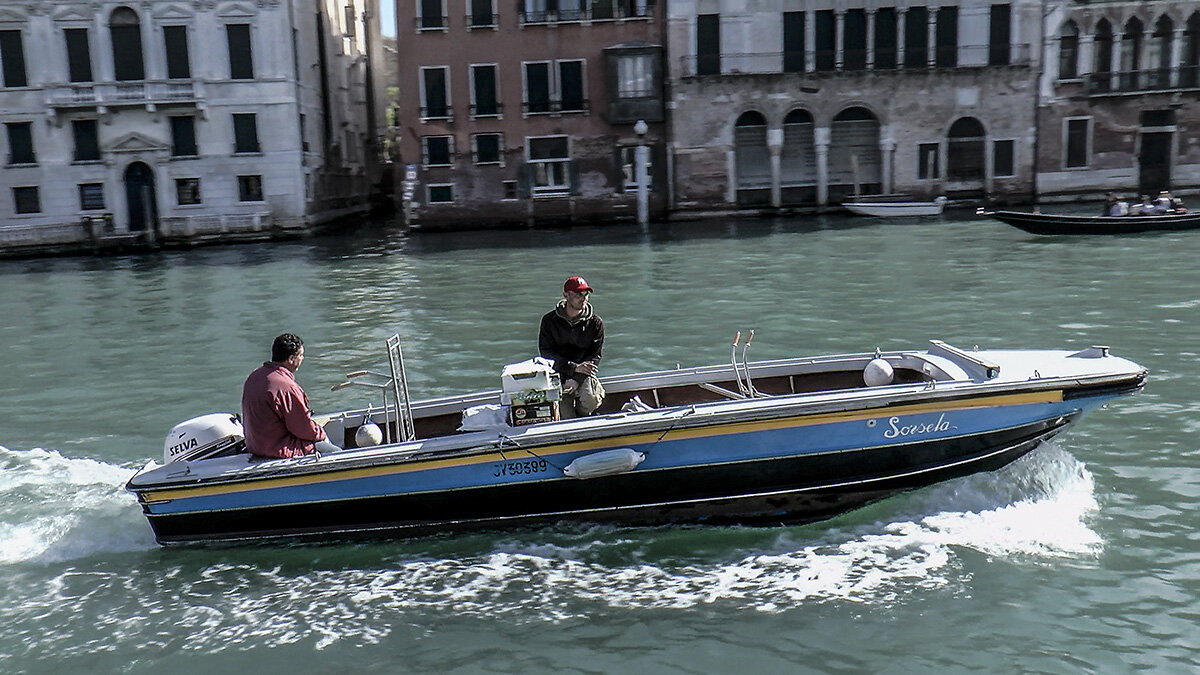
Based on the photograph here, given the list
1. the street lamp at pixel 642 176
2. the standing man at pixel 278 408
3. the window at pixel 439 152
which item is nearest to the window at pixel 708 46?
the street lamp at pixel 642 176

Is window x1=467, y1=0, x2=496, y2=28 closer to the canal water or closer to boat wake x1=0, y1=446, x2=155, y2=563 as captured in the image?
the canal water

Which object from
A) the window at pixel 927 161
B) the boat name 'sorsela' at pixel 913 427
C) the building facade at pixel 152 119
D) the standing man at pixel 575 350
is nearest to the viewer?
the boat name 'sorsela' at pixel 913 427

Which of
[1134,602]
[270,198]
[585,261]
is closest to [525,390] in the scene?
[1134,602]

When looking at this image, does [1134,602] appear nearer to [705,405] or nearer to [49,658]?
[705,405]

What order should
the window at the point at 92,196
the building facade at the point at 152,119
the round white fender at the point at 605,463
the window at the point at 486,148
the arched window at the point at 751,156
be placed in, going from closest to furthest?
1. the round white fender at the point at 605,463
2. the building facade at the point at 152,119
3. the window at the point at 92,196
4. the window at the point at 486,148
5. the arched window at the point at 751,156

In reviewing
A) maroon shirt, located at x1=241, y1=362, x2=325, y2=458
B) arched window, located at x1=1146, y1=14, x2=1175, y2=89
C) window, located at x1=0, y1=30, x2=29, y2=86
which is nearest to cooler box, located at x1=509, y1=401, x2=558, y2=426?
maroon shirt, located at x1=241, y1=362, x2=325, y2=458

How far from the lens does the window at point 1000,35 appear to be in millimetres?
35344

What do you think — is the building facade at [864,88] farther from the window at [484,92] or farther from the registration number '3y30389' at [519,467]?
the registration number '3y30389' at [519,467]

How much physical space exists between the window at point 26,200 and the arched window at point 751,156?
74.4 ft

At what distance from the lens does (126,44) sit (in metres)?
34.2

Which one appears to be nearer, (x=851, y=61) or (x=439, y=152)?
(x=851, y=61)

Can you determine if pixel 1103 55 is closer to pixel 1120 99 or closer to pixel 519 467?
pixel 1120 99

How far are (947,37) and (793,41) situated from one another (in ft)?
16.6

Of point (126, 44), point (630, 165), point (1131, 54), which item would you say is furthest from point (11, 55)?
point (1131, 54)
